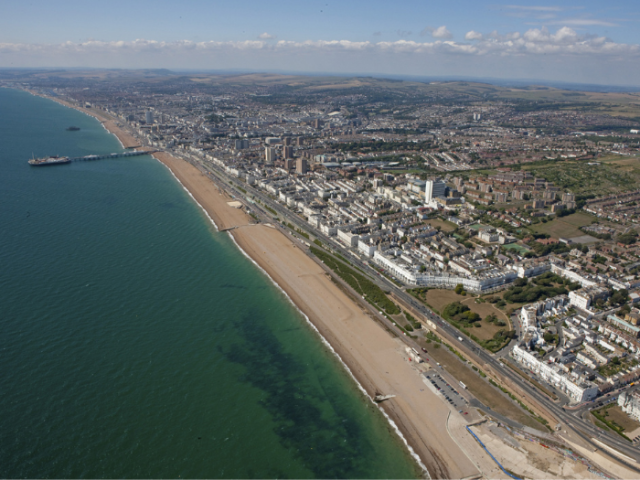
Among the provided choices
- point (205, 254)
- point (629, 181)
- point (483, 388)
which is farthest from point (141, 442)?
point (629, 181)

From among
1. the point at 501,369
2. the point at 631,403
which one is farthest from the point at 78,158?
the point at 631,403

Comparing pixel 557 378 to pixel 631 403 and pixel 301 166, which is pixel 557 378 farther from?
pixel 301 166

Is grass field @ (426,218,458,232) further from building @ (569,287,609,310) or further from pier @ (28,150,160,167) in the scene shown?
pier @ (28,150,160,167)

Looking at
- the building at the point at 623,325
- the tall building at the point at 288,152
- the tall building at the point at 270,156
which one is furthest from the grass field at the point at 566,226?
the tall building at the point at 270,156

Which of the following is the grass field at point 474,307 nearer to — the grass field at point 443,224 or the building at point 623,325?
the building at point 623,325

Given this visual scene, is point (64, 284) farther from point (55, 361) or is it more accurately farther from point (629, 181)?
point (629, 181)

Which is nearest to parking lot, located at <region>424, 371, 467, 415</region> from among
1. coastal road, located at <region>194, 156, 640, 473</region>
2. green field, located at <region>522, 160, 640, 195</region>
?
coastal road, located at <region>194, 156, 640, 473</region>
